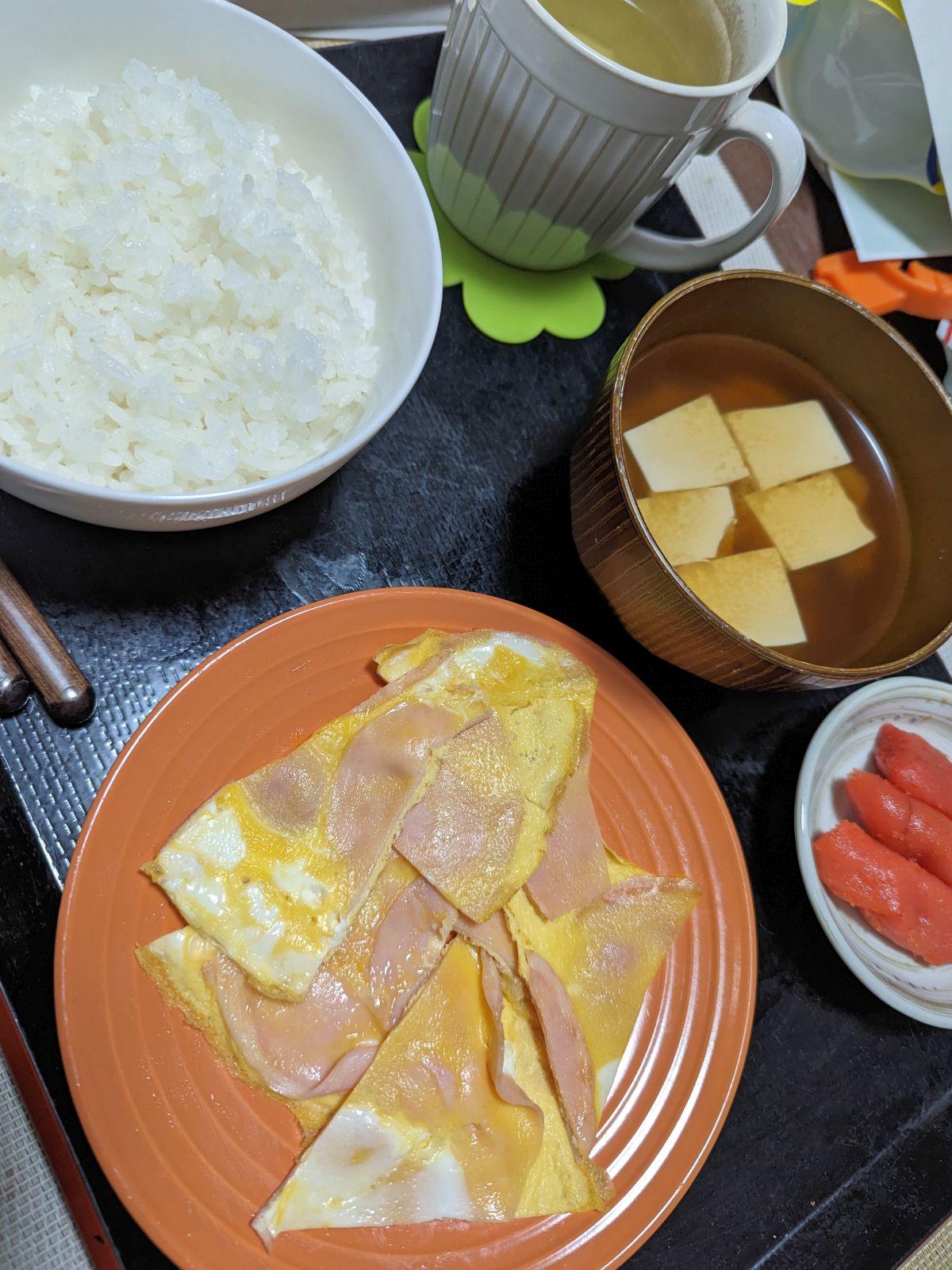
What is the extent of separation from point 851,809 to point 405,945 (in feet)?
1.95

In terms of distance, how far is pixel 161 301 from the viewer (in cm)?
85

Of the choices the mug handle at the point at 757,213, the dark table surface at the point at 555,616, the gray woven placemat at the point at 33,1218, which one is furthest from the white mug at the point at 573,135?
the gray woven placemat at the point at 33,1218

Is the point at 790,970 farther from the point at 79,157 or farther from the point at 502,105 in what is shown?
the point at 79,157

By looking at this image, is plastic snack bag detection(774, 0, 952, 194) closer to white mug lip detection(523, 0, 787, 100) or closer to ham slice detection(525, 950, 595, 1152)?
white mug lip detection(523, 0, 787, 100)

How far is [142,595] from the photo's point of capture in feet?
3.04

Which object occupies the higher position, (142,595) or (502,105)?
(502,105)

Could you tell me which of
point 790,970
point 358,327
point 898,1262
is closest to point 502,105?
point 358,327

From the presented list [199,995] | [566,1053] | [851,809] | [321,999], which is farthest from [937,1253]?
[199,995]

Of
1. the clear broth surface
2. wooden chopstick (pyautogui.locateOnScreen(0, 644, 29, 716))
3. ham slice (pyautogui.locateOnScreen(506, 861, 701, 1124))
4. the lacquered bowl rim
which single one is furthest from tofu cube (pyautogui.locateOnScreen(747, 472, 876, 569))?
wooden chopstick (pyautogui.locateOnScreen(0, 644, 29, 716))

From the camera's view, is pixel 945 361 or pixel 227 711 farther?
pixel 945 361

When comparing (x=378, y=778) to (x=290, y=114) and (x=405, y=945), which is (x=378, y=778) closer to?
(x=405, y=945)

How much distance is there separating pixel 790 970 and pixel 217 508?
83cm

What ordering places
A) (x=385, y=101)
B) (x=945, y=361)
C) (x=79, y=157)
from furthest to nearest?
(x=945, y=361) → (x=385, y=101) → (x=79, y=157)

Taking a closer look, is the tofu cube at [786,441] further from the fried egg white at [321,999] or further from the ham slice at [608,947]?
the fried egg white at [321,999]
